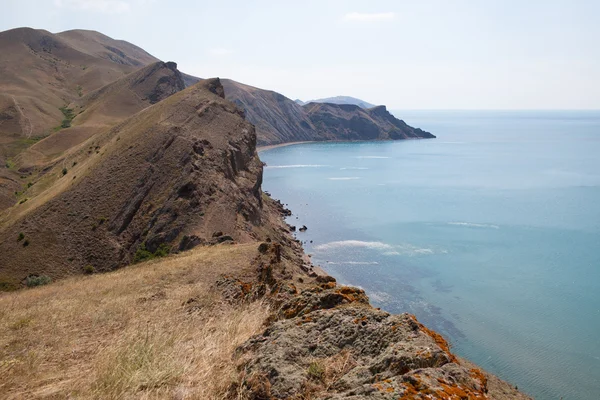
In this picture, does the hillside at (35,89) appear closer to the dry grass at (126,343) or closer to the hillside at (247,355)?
the dry grass at (126,343)

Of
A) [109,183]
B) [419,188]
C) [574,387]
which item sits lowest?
[574,387]

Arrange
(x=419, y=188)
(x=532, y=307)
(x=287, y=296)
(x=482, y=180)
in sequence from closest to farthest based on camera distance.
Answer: (x=287, y=296)
(x=532, y=307)
(x=419, y=188)
(x=482, y=180)

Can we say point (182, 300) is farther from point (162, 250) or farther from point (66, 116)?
point (66, 116)

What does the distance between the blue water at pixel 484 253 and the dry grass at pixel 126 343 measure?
30.1 m

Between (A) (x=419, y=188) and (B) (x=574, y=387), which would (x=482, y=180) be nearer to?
(A) (x=419, y=188)

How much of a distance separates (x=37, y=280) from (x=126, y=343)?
33.2 m

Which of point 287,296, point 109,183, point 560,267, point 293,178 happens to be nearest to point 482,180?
point 293,178

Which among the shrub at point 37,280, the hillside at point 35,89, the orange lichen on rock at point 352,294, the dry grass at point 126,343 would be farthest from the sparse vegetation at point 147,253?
the orange lichen on rock at point 352,294

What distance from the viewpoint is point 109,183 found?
1971 inches

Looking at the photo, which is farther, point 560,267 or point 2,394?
point 560,267

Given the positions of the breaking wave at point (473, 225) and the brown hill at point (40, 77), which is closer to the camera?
the breaking wave at point (473, 225)

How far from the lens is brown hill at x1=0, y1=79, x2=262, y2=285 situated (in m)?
40.5

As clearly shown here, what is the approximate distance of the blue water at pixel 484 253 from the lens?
125 feet

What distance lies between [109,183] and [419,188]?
7996 centimetres
